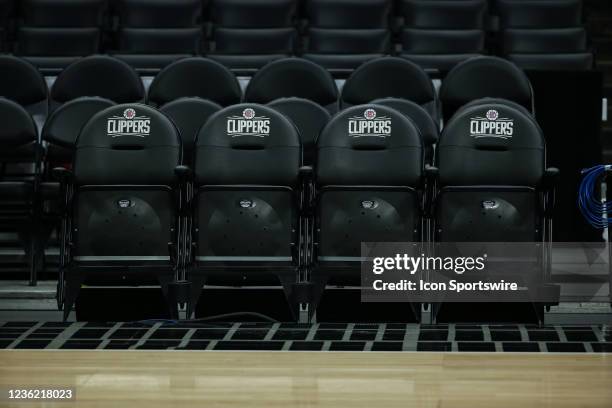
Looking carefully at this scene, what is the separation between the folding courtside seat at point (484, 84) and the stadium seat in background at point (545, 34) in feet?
3.11

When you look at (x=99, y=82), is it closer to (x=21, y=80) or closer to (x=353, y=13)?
(x=21, y=80)

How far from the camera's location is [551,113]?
387 centimetres

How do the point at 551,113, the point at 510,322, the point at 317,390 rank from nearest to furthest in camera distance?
the point at 317,390 < the point at 510,322 < the point at 551,113

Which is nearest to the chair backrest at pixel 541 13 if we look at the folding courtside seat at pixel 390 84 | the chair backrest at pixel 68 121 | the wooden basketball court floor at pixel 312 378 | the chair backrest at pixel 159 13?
the folding courtside seat at pixel 390 84

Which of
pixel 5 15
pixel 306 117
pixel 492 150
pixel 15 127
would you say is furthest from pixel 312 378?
pixel 5 15

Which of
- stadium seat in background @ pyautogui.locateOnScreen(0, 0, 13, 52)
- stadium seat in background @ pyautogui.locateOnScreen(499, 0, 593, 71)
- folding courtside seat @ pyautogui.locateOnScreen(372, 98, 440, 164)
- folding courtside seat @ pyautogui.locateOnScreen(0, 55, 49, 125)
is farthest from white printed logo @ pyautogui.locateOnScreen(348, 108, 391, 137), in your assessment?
stadium seat in background @ pyautogui.locateOnScreen(0, 0, 13, 52)

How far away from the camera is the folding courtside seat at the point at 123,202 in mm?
2936

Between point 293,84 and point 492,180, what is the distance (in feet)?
3.67

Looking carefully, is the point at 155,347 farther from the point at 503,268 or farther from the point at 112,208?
the point at 503,268

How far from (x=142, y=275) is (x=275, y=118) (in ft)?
2.12

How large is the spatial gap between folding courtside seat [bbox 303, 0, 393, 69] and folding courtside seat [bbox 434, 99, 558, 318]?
5.69 feet

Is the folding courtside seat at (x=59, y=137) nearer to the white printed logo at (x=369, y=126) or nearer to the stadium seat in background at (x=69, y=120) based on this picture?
the stadium seat in background at (x=69, y=120)

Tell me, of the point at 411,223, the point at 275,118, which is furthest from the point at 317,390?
the point at 275,118

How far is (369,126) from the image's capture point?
302 centimetres
